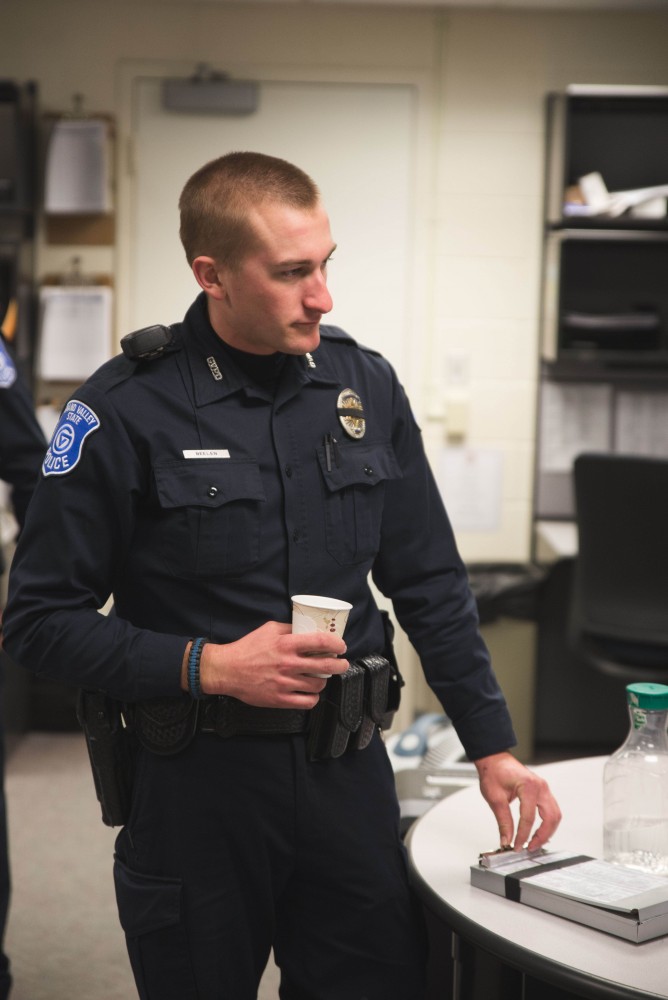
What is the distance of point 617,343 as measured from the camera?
12.8ft

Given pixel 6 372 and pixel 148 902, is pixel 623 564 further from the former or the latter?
pixel 148 902

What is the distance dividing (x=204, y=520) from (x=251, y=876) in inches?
17.6

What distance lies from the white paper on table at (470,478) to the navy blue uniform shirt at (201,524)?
2.66 meters

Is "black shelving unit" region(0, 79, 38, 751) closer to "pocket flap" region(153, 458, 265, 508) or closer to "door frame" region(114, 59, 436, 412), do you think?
"door frame" region(114, 59, 436, 412)

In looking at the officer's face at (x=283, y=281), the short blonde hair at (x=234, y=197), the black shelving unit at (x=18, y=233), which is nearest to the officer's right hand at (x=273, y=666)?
the officer's face at (x=283, y=281)

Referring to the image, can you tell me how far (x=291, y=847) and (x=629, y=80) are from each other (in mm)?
3537

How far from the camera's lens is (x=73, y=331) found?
13.3 feet

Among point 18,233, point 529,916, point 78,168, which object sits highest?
point 78,168

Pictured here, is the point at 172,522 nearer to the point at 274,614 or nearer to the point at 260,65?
the point at 274,614

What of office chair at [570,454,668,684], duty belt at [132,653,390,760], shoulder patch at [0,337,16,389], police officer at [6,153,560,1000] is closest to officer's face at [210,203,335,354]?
police officer at [6,153,560,1000]

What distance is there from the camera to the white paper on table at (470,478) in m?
4.21

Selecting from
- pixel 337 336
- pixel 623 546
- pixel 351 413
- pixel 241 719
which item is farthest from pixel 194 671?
pixel 623 546

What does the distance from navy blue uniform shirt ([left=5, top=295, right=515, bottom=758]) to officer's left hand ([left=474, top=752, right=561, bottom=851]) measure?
1.3 inches

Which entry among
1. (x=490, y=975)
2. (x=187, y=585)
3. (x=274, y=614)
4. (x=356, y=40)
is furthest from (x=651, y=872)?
(x=356, y=40)
